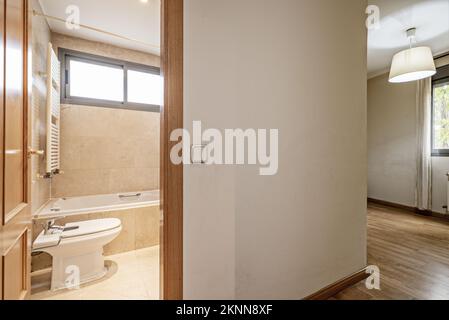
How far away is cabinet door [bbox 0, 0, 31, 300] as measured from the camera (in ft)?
2.60

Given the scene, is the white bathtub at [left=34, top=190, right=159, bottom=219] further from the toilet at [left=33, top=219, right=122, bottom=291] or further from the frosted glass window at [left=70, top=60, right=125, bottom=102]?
the frosted glass window at [left=70, top=60, right=125, bottom=102]

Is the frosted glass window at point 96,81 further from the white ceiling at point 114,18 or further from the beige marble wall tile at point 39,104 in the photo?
the beige marble wall tile at point 39,104

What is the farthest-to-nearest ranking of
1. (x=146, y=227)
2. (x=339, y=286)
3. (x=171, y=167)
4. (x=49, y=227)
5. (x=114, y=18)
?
(x=146, y=227)
(x=114, y=18)
(x=49, y=227)
(x=339, y=286)
(x=171, y=167)

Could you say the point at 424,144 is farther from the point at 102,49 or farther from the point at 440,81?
the point at 102,49

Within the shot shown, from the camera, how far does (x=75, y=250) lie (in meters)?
1.90

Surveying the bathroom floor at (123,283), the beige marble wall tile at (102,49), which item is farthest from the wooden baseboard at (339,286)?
the beige marble wall tile at (102,49)

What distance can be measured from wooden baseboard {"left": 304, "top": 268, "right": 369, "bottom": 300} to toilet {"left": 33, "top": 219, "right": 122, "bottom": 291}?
5.81 feet

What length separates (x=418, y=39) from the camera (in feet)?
10.3

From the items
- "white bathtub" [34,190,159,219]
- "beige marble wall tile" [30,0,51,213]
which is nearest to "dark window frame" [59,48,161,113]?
"beige marble wall tile" [30,0,51,213]

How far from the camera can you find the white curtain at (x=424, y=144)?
3.60 m

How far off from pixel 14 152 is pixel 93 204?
218cm

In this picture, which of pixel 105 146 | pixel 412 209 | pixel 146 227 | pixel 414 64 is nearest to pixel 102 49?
pixel 105 146

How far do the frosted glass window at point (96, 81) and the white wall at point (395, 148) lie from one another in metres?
4.77
